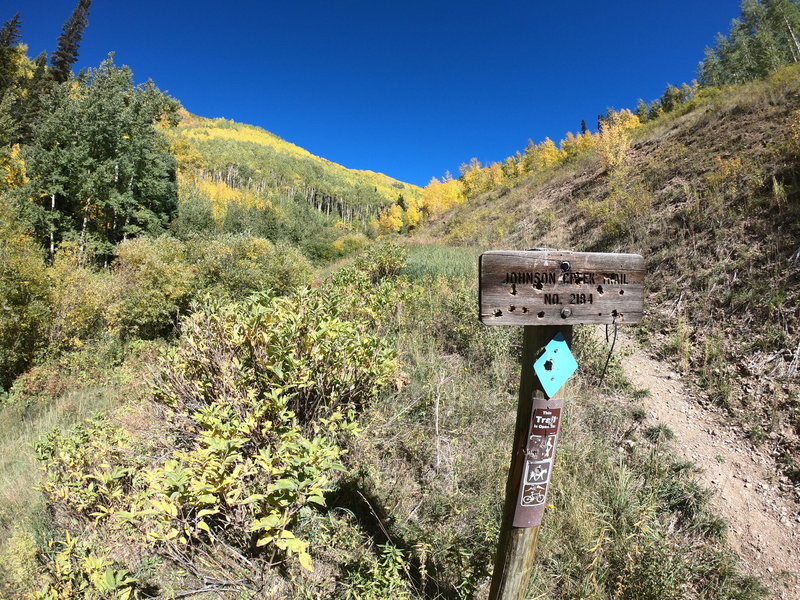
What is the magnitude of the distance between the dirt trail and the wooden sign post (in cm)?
276

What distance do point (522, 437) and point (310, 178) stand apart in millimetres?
112978

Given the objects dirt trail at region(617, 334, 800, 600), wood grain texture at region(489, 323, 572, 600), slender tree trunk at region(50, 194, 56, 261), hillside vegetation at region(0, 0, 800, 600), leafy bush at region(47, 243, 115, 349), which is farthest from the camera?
slender tree trunk at region(50, 194, 56, 261)

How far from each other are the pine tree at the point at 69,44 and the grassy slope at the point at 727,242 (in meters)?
48.7

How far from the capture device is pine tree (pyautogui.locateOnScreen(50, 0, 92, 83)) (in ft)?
113

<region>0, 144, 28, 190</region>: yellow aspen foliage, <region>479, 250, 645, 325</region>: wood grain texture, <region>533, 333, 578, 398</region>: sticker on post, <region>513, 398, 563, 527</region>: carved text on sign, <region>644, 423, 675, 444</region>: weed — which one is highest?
<region>0, 144, 28, 190</region>: yellow aspen foliage

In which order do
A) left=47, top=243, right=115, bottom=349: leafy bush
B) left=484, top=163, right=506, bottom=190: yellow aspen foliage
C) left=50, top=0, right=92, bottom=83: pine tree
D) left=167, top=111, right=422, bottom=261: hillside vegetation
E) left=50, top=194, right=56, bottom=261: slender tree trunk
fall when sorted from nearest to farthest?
left=47, top=243, right=115, bottom=349: leafy bush → left=50, top=194, right=56, bottom=261: slender tree trunk → left=50, top=0, right=92, bottom=83: pine tree → left=167, top=111, right=422, bottom=261: hillside vegetation → left=484, top=163, right=506, bottom=190: yellow aspen foliage

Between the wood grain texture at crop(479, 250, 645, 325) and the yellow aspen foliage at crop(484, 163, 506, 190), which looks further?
the yellow aspen foliage at crop(484, 163, 506, 190)

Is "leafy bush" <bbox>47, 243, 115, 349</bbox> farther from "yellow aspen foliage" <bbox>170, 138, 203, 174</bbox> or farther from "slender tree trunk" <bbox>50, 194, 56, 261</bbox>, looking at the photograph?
"yellow aspen foliage" <bbox>170, 138, 203, 174</bbox>

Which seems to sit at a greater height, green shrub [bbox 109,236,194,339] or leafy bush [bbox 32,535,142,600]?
green shrub [bbox 109,236,194,339]

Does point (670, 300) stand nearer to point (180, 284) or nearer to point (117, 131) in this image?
point (180, 284)

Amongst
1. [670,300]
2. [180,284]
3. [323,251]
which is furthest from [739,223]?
[323,251]

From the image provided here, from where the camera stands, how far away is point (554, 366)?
1.59 m

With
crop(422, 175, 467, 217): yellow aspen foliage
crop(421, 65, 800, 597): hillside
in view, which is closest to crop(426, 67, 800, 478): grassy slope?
crop(421, 65, 800, 597): hillside

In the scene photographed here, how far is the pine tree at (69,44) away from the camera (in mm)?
34456
